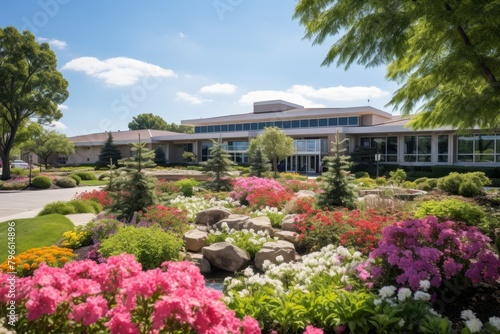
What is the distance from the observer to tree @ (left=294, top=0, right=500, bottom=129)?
4461 millimetres

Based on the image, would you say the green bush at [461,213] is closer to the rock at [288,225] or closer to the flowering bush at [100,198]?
the rock at [288,225]

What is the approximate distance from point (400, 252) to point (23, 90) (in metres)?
32.3

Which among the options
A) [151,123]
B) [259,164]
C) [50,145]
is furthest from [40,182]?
[151,123]

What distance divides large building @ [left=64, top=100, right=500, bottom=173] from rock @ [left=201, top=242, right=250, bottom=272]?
25879 mm

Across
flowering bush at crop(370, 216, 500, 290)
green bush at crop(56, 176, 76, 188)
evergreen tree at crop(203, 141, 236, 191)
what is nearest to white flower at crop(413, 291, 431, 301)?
flowering bush at crop(370, 216, 500, 290)

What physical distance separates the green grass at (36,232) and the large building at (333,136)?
1091 inches

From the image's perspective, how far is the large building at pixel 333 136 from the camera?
109 ft

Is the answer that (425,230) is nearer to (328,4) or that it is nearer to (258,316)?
(258,316)

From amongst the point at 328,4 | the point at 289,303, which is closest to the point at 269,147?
the point at 328,4

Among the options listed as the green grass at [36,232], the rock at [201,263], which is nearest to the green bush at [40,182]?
the green grass at [36,232]

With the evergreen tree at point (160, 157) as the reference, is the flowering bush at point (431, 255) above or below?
below

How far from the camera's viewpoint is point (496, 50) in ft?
17.1

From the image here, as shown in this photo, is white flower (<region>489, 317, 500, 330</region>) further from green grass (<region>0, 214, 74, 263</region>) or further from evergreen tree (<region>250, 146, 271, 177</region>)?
evergreen tree (<region>250, 146, 271, 177</region>)

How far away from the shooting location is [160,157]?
51.5m
